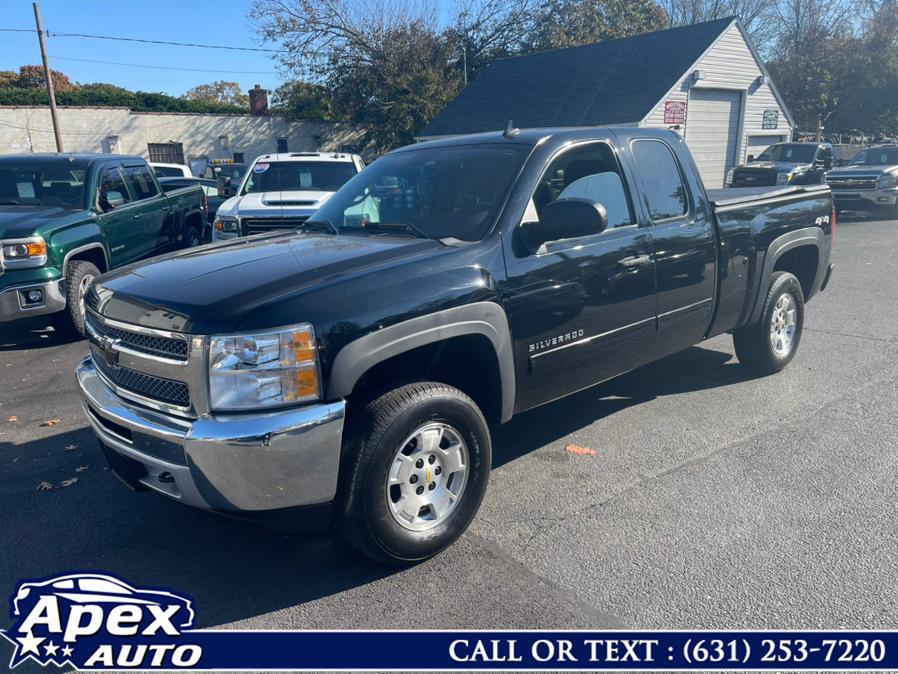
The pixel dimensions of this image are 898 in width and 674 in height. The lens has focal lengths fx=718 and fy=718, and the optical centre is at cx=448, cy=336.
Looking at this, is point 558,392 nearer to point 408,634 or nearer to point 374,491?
point 374,491

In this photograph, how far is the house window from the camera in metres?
34.2

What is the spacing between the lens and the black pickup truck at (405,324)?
115 inches

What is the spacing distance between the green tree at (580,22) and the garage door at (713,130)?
11726 mm

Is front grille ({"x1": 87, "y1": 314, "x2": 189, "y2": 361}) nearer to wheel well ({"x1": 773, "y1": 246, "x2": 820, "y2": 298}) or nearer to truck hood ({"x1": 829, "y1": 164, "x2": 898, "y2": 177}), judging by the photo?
wheel well ({"x1": 773, "y1": 246, "x2": 820, "y2": 298})

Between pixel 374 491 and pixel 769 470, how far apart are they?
8.28 feet

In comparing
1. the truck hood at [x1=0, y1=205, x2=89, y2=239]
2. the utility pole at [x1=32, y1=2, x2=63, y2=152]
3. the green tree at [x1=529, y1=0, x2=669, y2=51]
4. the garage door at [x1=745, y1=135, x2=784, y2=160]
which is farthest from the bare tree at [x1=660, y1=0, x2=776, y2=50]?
the truck hood at [x1=0, y1=205, x2=89, y2=239]

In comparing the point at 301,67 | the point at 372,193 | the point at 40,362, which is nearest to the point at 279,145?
the point at 301,67

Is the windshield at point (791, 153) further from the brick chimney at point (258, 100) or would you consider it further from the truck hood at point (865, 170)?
the brick chimney at point (258, 100)

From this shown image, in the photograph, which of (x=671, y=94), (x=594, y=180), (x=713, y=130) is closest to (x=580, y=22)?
(x=713, y=130)

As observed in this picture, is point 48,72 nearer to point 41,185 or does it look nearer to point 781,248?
point 41,185

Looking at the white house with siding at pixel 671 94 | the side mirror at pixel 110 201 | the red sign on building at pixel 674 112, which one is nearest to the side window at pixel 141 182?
the side mirror at pixel 110 201

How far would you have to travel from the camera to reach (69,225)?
746cm

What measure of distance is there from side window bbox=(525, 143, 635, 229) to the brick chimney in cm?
3711

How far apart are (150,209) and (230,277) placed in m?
6.88
